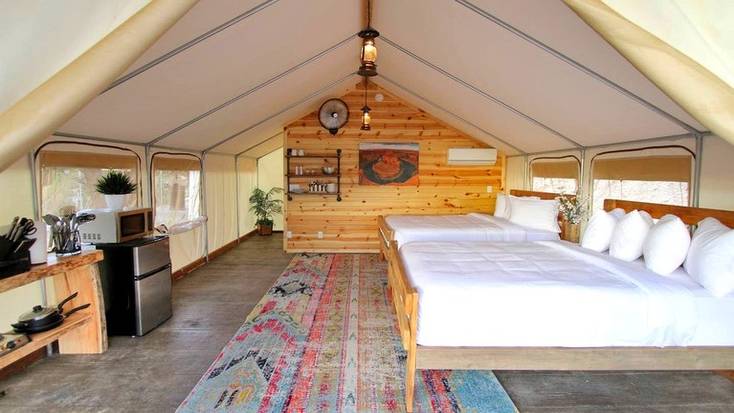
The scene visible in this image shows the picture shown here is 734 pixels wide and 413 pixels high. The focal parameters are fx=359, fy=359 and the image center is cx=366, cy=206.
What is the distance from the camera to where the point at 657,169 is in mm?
3094

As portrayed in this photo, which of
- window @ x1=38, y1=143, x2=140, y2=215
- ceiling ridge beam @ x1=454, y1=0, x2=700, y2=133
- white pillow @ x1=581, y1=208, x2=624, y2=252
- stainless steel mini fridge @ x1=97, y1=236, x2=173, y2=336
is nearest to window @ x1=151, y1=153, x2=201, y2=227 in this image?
window @ x1=38, y1=143, x2=140, y2=215

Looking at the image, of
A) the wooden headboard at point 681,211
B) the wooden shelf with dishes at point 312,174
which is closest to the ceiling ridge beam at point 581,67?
the wooden headboard at point 681,211

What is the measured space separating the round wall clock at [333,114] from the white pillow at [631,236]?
13.5ft

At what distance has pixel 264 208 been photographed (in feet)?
26.5

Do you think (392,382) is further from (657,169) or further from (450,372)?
(657,169)

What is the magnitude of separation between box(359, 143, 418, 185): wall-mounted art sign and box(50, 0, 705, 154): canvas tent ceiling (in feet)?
4.72

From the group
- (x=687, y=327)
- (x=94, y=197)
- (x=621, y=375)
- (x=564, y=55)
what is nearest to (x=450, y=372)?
(x=621, y=375)

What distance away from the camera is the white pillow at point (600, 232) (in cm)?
312

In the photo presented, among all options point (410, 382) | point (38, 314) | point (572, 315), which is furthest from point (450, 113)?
point (38, 314)

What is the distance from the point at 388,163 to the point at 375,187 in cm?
48

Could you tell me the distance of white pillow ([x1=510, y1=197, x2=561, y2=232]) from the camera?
428cm

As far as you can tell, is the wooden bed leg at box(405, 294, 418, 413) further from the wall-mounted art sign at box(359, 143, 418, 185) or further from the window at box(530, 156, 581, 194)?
the wall-mounted art sign at box(359, 143, 418, 185)

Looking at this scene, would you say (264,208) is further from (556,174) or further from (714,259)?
(714,259)

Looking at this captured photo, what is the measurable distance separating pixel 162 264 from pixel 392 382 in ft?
7.49
